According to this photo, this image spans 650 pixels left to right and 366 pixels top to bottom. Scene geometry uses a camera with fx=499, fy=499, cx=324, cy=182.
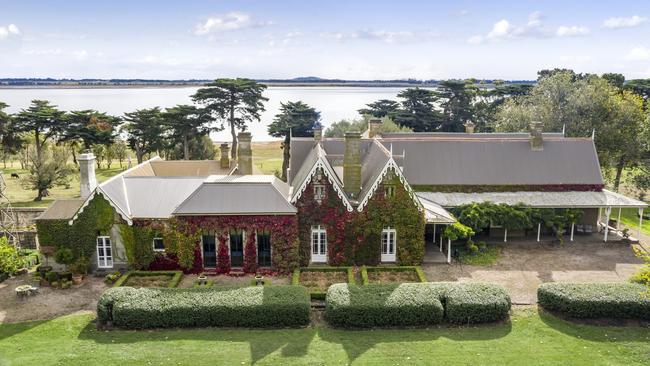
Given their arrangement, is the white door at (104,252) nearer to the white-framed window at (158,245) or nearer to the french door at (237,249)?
the white-framed window at (158,245)

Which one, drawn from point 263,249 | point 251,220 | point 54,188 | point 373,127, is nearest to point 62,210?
point 251,220

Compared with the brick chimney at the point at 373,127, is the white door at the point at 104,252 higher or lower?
lower

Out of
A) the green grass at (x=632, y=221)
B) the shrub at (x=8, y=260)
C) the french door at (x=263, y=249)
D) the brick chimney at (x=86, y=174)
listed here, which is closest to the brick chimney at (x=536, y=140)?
the green grass at (x=632, y=221)

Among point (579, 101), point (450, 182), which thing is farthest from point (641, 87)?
point (450, 182)

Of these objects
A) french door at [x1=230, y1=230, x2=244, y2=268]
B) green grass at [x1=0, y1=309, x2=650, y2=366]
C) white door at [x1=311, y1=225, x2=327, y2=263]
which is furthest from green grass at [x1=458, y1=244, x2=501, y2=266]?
french door at [x1=230, y1=230, x2=244, y2=268]

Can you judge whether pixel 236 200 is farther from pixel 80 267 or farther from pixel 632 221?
pixel 632 221

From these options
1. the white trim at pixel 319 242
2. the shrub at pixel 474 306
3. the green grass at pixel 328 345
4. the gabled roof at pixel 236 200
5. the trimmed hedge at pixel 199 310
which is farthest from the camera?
the white trim at pixel 319 242
